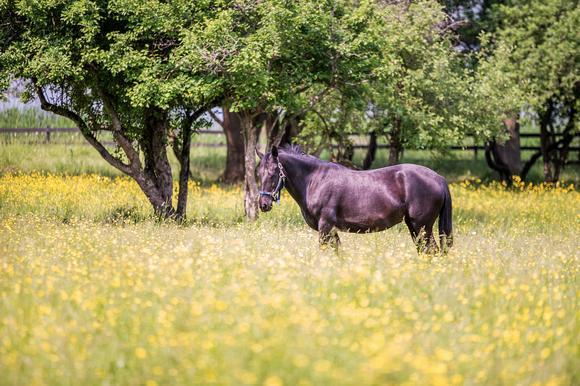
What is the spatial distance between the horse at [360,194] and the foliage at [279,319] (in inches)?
44.1

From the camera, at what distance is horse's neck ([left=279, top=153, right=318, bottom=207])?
10.9m

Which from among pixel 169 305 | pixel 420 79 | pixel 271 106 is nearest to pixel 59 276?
pixel 169 305

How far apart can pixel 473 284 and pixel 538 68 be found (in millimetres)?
20688

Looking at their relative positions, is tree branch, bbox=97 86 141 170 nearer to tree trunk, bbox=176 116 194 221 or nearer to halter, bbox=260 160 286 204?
tree trunk, bbox=176 116 194 221

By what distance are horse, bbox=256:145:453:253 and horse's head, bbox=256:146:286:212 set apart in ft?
0.05

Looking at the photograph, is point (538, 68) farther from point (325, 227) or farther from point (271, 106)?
point (325, 227)

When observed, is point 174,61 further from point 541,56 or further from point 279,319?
point 541,56

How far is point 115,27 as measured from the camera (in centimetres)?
1519

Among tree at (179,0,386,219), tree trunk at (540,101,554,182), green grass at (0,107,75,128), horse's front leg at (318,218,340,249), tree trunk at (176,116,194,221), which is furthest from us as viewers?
green grass at (0,107,75,128)

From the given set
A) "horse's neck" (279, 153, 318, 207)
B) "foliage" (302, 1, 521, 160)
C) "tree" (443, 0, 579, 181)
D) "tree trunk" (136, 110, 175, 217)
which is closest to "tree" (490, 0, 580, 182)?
"tree" (443, 0, 579, 181)

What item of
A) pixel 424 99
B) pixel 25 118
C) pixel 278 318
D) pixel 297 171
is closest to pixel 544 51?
pixel 424 99

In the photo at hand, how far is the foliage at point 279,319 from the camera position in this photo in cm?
520

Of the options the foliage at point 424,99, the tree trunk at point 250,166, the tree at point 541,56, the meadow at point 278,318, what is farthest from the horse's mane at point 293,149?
the tree at point 541,56

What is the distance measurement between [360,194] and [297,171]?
103cm
